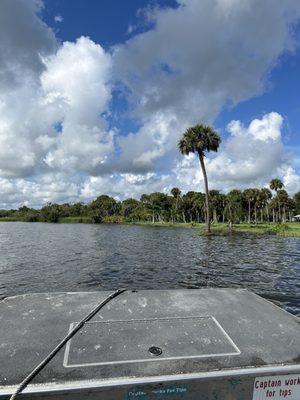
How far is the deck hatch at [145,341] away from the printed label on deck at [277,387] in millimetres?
431

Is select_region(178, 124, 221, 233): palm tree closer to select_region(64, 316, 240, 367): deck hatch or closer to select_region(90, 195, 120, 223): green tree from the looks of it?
select_region(64, 316, 240, 367): deck hatch

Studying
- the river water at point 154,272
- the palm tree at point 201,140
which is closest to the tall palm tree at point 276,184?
the palm tree at point 201,140

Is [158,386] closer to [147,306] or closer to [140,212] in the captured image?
[147,306]

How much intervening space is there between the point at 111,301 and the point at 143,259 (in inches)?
713

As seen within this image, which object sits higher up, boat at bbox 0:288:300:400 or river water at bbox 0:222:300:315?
boat at bbox 0:288:300:400

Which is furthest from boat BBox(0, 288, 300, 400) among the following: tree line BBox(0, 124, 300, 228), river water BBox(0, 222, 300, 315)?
tree line BBox(0, 124, 300, 228)

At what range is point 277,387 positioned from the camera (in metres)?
3.76

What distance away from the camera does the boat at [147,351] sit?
3.44m

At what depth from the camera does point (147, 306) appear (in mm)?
5676

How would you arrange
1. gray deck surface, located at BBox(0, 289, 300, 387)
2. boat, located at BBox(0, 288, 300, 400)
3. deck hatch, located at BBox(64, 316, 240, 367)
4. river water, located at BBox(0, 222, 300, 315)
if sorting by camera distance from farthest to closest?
river water, located at BBox(0, 222, 300, 315) → deck hatch, located at BBox(64, 316, 240, 367) → gray deck surface, located at BBox(0, 289, 300, 387) → boat, located at BBox(0, 288, 300, 400)

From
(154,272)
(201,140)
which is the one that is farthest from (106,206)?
(154,272)

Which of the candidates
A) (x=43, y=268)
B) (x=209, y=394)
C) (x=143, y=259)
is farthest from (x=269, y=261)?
(x=209, y=394)

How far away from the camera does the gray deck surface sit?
3674mm

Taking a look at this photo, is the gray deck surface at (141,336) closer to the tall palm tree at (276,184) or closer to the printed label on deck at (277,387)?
the printed label on deck at (277,387)
